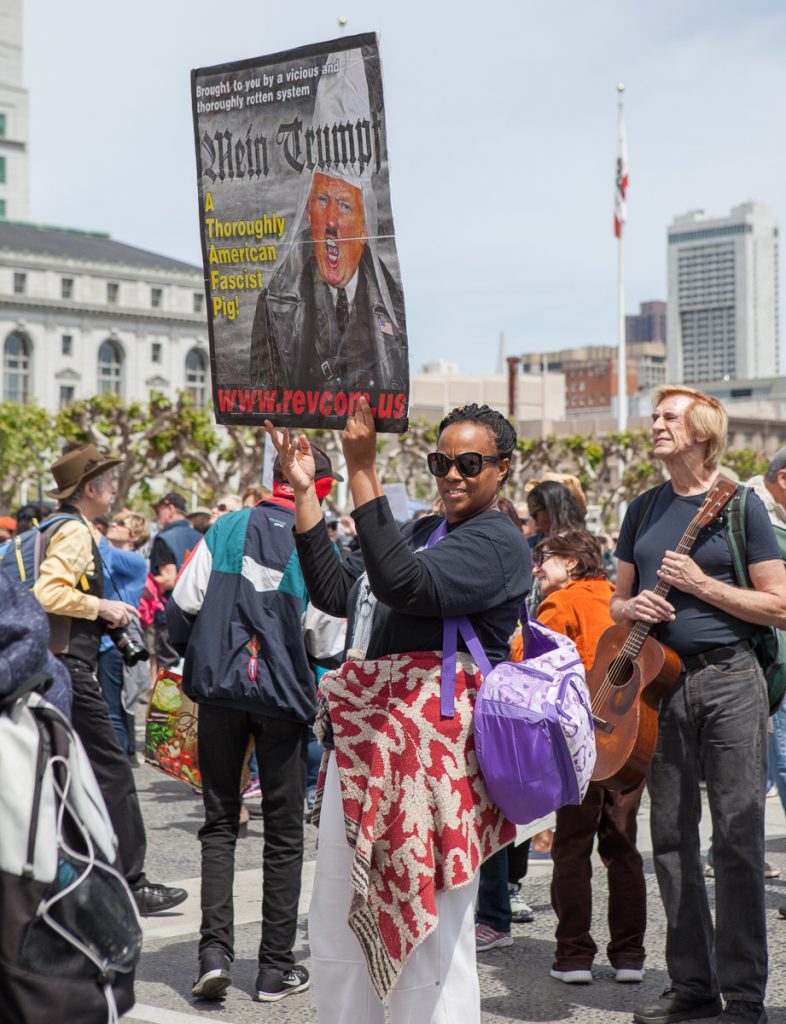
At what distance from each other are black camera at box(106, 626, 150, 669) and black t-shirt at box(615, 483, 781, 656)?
2.74 metres

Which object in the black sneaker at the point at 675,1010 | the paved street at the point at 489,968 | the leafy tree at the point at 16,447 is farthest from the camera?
the leafy tree at the point at 16,447

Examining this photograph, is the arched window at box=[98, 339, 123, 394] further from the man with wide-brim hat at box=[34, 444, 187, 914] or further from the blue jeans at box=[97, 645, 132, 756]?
the man with wide-brim hat at box=[34, 444, 187, 914]

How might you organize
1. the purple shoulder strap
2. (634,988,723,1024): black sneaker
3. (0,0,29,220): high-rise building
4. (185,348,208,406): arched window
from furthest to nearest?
(0,0,29,220): high-rise building, (185,348,208,406): arched window, (634,988,723,1024): black sneaker, the purple shoulder strap

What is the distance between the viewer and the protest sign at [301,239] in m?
3.53

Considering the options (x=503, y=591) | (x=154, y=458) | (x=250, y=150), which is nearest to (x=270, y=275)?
(x=250, y=150)

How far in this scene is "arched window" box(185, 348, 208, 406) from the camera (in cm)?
11131

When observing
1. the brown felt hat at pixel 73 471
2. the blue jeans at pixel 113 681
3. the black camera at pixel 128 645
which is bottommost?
the blue jeans at pixel 113 681

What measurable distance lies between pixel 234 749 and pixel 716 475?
2.07 meters

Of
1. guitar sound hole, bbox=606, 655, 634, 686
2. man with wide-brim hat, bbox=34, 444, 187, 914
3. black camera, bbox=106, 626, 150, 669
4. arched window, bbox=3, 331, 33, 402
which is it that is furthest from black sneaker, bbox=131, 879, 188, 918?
arched window, bbox=3, 331, 33, 402

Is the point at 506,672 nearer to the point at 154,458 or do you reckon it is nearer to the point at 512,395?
the point at 154,458

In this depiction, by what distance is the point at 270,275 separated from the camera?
12.7 ft

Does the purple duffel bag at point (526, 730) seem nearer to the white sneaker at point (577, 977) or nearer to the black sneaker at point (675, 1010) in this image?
the black sneaker at point (675, 1010)

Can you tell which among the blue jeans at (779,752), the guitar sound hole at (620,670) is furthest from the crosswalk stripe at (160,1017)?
the blue jeans at (779,752)

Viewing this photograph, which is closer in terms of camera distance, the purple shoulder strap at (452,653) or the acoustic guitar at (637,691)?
the purple shoulder strap at (452,653)
